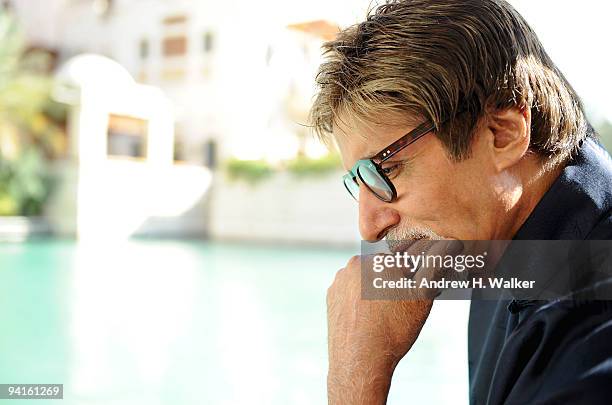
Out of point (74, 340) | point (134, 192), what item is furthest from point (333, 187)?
point (74, 340)

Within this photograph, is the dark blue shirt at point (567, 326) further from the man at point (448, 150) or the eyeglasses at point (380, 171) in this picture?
the eyeglasses at point (380, 171)

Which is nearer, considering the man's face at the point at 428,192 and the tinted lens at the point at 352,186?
the man's face at the point at 428,192

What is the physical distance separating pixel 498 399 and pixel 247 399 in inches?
78.5

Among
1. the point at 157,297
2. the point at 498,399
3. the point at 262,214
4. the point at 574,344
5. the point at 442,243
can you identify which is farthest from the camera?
the point at 262,214

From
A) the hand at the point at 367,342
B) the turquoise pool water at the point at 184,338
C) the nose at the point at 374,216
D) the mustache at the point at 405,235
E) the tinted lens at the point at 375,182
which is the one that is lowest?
the turquoise pool water at the point at 184,338

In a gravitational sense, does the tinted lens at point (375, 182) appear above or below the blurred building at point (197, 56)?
below

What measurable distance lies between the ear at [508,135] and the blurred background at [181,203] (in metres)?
0.27

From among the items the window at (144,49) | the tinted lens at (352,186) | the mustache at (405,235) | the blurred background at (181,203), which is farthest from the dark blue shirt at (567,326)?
the window at (144,49)

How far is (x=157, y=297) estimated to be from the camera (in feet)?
17.9

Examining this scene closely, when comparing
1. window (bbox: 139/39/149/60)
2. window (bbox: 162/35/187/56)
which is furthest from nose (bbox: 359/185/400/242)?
window (bbox: 139/39/149/60)

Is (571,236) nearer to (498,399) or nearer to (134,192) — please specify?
(498,399)

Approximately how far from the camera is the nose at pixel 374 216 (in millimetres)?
894

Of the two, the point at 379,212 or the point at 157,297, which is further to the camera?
the point at 157,297

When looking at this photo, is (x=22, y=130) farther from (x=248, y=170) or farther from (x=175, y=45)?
(x=248, y=170)
